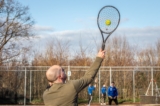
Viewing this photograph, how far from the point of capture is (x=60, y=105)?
164 inches

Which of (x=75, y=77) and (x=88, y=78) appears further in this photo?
(x=75, y=77)

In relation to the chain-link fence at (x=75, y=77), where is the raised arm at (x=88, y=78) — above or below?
above

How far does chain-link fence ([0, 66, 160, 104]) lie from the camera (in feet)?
96.0

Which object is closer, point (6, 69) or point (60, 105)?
point (60, 105)

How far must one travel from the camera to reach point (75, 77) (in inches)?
1193

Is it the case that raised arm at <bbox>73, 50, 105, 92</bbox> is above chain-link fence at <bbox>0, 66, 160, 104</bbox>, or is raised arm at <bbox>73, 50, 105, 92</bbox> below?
above

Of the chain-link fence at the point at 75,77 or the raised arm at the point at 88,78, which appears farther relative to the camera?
the chain-link fence at the point at 75,77

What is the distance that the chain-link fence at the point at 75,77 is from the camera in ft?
96.0

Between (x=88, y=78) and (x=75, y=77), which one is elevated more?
(x=88, y=78)

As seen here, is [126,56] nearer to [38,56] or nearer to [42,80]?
[38,56]

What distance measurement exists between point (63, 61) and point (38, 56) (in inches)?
117

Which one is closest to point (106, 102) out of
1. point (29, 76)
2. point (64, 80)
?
point (29, 76)

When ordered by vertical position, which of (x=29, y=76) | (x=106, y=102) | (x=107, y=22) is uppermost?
(x=107, y=22)

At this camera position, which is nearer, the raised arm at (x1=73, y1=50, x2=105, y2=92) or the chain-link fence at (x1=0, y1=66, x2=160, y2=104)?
the raised arm at (x1=73, y1=50, x2=105, y2=92)
